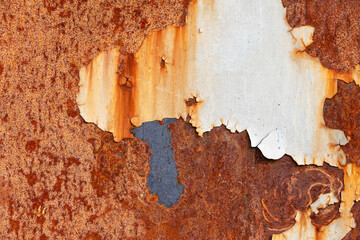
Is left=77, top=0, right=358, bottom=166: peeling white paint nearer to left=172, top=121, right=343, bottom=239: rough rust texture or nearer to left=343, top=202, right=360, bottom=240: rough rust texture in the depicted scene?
left=172, top=121, right=343, bottom=239: rough rust texture

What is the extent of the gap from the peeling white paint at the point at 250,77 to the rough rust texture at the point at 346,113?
20 mm

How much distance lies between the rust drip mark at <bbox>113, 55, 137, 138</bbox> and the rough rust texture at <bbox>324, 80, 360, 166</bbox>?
0.63 m

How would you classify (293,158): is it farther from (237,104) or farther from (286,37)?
(286,37)

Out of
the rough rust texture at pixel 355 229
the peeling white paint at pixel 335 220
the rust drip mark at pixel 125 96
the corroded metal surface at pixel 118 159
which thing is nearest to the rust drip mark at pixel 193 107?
the corroded metal surface at pixel 118 159

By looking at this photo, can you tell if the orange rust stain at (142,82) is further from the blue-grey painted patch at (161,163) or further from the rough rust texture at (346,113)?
the rough rust texture at (346,113)

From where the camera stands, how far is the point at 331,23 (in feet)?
2.93

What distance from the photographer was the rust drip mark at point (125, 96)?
36.4 inches

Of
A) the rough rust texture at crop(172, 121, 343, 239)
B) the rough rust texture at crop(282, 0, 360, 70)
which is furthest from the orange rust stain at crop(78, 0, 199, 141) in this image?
the rough rust texture at crop(282, 0, 360, 70)

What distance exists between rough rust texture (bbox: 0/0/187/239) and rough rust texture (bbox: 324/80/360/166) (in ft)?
2.03

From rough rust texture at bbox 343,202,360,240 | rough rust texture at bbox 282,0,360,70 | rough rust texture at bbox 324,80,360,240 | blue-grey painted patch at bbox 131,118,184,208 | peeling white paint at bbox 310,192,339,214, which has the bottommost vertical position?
rough rust texture at bbox 343,202,360,240

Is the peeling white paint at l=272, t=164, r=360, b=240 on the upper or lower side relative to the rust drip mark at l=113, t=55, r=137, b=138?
lower

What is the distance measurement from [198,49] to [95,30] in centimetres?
34

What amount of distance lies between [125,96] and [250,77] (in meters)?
0.41

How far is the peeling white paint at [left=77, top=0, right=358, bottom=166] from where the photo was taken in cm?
90
